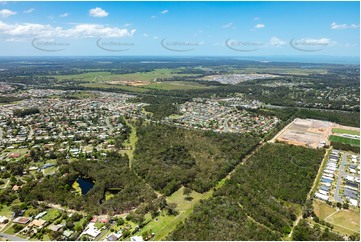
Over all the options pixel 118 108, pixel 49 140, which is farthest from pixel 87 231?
pixel 118 108

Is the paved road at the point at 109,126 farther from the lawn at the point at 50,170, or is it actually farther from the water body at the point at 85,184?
the water body at the point at 85,184

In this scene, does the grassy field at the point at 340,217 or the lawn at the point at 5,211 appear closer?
the grassy field at the point at 340,217

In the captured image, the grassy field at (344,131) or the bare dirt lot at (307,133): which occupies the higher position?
the grassy field at (344,131)

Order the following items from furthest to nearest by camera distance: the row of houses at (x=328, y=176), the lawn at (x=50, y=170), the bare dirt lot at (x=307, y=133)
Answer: the bare dirt lot at (x=307, y=133)
the lawn at (x=50, y=170)
the row of houses at (x=328, y=176)

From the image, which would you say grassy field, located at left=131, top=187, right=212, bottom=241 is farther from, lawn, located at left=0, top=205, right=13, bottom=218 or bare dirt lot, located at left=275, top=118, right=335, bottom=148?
bare dirt lot, located at left=275, top=118, right=335, bottom=148

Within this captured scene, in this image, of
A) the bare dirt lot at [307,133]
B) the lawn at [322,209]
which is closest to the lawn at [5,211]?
the lawn at [322,209]

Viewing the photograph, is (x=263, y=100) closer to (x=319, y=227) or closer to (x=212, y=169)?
(x=212, y=169)

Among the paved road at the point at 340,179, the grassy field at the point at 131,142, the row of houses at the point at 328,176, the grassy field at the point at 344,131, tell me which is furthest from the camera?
the grassy field at the point at 344,131
